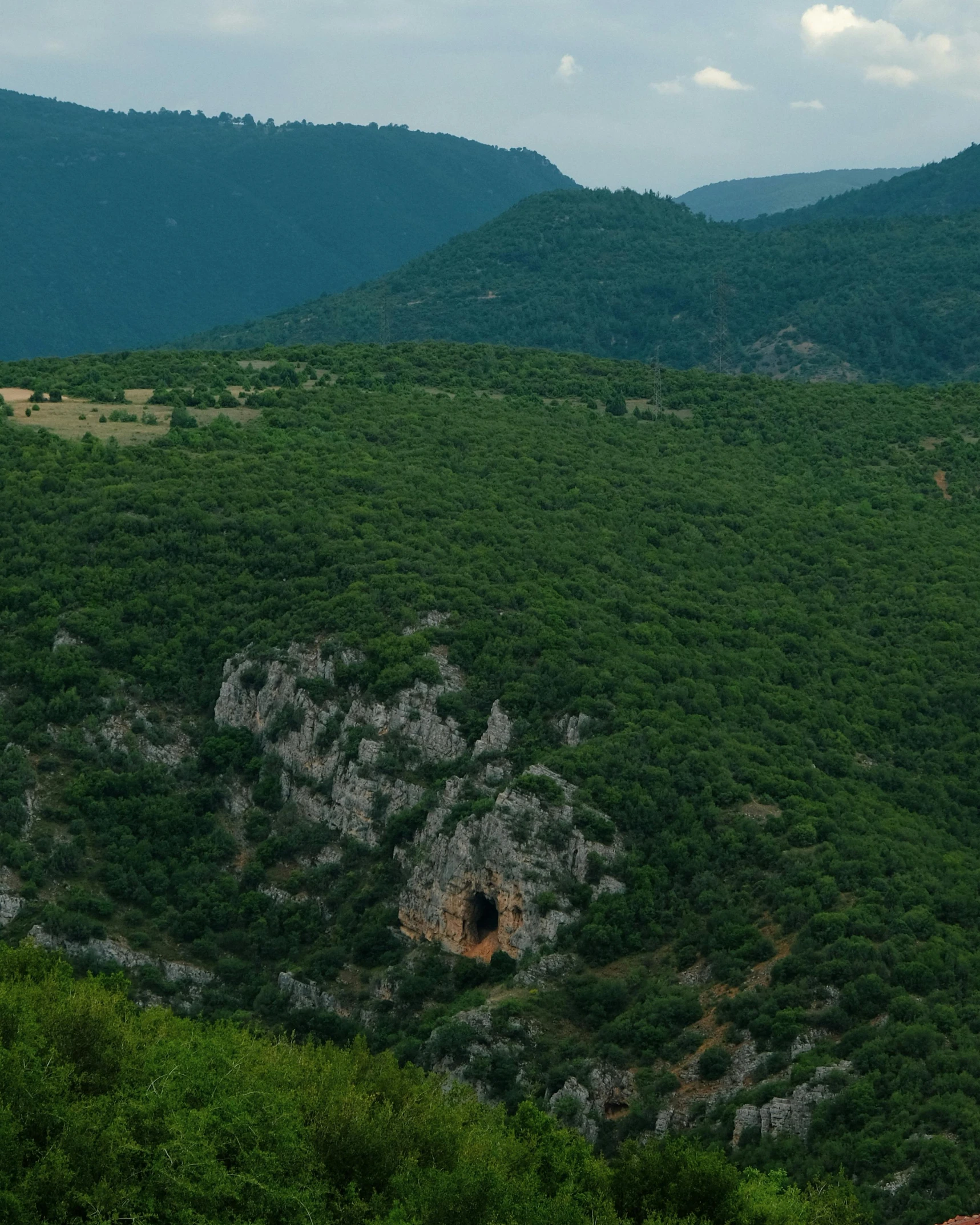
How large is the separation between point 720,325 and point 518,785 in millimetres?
110805

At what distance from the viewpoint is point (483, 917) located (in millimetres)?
48281

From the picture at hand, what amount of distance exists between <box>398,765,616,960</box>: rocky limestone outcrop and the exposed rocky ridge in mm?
36

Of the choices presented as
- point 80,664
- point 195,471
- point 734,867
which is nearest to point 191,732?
point 80,664

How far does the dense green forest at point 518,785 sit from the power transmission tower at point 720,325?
2782 inches

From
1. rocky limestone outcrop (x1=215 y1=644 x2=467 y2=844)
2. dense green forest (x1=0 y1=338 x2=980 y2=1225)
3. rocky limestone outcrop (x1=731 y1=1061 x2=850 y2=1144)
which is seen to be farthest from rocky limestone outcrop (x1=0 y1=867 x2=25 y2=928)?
rocky limestone outcrop (x1=731 y1=1061 x2=850 y2=1144)

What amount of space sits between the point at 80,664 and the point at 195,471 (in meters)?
13.5

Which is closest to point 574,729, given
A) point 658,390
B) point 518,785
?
point 518,785

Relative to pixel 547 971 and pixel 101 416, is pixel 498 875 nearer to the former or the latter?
pixel 547 971

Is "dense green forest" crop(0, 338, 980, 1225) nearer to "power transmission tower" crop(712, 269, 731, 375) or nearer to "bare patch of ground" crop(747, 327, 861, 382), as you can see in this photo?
"bare patch of ground" crop(747, 327, 861, 382)

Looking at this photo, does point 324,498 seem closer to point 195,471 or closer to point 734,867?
point 195,471

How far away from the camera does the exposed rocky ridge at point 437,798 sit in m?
46.9

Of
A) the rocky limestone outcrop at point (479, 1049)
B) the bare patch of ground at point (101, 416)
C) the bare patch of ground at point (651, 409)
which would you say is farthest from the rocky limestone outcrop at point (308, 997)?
the bare patch of ground at point (651, 409)

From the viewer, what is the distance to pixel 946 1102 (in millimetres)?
34281

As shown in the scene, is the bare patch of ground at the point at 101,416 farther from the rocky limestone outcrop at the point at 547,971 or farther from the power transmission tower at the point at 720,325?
the power transmission tower at the point at 720,325
